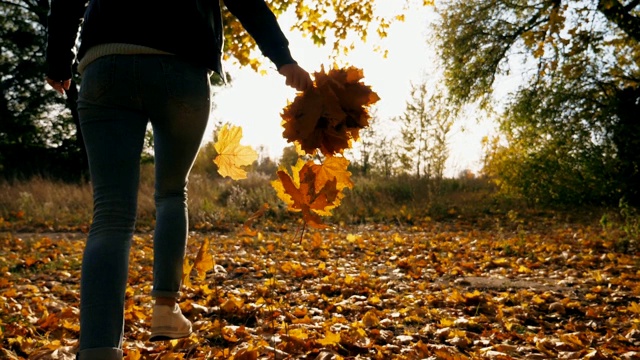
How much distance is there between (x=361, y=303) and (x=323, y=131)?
5.68 feet

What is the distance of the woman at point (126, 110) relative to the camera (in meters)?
1.36

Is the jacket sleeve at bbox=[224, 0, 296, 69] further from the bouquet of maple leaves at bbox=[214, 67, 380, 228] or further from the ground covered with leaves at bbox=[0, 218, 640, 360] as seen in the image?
the ground covered with leaves at bbox=[0, 218, 640, 360]

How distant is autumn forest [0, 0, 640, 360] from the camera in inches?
86.4

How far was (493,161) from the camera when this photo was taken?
12102 millimetres

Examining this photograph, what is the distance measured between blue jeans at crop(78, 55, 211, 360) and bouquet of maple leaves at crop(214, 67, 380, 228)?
1.36 ft

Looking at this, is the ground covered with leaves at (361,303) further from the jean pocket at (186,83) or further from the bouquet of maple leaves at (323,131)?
the jean pocket at (186,83)

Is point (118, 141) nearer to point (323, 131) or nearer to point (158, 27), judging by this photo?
Answer: point (158, 27)

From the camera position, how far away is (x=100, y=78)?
4.71 feet

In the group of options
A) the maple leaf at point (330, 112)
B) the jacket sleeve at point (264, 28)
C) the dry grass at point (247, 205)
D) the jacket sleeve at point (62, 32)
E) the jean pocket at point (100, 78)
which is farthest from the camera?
the dry grass at point (247, 205)

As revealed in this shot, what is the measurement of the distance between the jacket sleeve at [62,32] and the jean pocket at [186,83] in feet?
1.22

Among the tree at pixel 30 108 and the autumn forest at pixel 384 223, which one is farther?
the tree at pixel 30 108

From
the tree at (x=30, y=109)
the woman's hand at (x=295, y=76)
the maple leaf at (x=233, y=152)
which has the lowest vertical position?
the maple leaf at (x=233, y=152)

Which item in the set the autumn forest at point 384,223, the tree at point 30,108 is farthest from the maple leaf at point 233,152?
the tree at point 30,108

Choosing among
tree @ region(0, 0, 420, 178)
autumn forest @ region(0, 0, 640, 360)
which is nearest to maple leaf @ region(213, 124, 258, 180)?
autumn forest @ region(0, 0, 640, 360)
